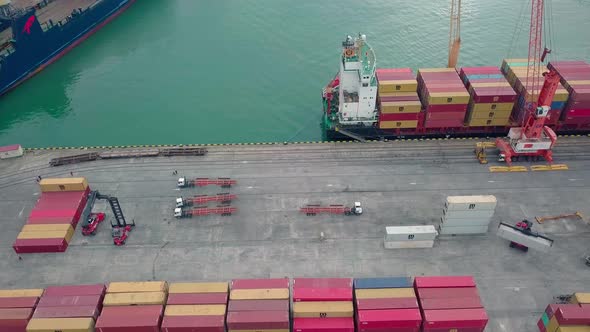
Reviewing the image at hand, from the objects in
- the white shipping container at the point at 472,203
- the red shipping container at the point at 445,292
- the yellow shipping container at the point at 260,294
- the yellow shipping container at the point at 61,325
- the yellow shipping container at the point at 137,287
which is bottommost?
the yellow shipping container at the point at 61,325

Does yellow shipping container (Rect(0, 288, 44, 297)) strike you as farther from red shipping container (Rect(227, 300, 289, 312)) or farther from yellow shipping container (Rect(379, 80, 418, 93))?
yellow shipping container (Rect(379, 80, 418, 93))

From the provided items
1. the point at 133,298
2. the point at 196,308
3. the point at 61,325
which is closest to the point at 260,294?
the point at 196,308

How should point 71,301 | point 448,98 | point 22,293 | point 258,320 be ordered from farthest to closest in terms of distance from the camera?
point 448,98 → point 22,293 → point 71,301 → point 258,320

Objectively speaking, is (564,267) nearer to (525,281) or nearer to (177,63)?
(525,281)

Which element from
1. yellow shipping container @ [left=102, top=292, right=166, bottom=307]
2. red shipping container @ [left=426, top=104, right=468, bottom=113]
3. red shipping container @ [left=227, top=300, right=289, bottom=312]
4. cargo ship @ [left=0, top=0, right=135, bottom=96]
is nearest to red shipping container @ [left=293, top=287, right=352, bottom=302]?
red shipping container @ [left=227, top=300, right=289, bottom=312]

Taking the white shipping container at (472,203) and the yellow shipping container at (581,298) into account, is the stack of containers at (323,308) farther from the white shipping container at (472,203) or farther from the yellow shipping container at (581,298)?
the yellow shipping container at (581,298)

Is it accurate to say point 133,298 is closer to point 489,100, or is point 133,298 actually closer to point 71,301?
point 71,301

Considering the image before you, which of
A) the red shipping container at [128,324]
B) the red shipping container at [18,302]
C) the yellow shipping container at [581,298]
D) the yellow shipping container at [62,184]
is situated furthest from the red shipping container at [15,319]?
the yellow shipping container at [581,298]
